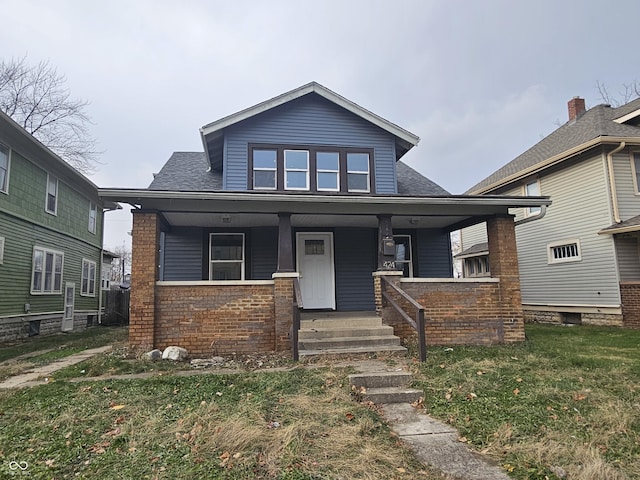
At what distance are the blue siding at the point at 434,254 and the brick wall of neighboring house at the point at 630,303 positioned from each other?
5186 millimetres

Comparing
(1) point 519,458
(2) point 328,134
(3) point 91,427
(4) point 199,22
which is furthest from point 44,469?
(4) point 199,22


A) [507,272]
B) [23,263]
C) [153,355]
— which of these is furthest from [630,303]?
[23,263]

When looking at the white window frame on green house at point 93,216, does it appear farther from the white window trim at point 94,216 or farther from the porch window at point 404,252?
the porch window at point 404,252

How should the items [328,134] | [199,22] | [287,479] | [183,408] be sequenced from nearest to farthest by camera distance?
[287,479], [183,408], [328,134], [199,22]

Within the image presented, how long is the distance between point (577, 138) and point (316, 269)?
1009 cm

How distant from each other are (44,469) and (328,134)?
873 cm

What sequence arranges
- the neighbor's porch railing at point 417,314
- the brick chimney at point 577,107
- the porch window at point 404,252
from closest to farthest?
the neighbor's porch railing at point 417,314 → the porch window at point 404,252 → the brick chimney at point 577,107

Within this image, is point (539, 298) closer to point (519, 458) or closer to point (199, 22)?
point (519, 458)

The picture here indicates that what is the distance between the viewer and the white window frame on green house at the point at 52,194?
13.3 m

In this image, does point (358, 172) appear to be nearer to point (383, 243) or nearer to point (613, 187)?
point (383, 243)

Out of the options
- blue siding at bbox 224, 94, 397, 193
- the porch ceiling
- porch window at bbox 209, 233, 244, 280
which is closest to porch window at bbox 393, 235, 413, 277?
blue siding at bbox 224, 94, 397, 193

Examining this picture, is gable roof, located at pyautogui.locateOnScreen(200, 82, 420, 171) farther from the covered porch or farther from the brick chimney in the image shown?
the brick chimney

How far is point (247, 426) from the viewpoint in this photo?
3.61 meters

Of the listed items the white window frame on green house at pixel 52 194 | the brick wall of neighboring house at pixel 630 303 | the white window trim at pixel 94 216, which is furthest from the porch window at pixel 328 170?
the white window trim at pixel 94 216
